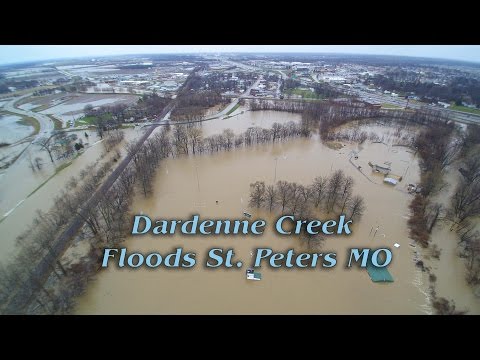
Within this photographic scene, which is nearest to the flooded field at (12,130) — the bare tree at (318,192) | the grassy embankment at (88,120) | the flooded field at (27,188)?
the flooded field at (27,188)

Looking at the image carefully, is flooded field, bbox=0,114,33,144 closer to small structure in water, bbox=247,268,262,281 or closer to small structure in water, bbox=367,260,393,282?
small structure in water, bbox=247,268,262,281

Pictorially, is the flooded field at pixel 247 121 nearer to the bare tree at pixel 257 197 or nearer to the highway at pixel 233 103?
the highway at pixel 233 103

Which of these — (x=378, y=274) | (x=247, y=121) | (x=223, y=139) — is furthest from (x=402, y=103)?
(x=378, y=274)

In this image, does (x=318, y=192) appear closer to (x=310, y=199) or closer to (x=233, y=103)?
(x=310, y=199)

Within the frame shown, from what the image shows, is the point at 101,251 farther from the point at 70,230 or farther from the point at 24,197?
the point at 24,197

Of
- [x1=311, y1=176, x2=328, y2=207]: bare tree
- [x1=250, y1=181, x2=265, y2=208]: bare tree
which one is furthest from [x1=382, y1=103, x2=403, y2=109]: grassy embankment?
[x1=250, y1=181, x2=265, y2=208]: bare tree

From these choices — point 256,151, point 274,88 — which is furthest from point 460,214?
point 274,88
